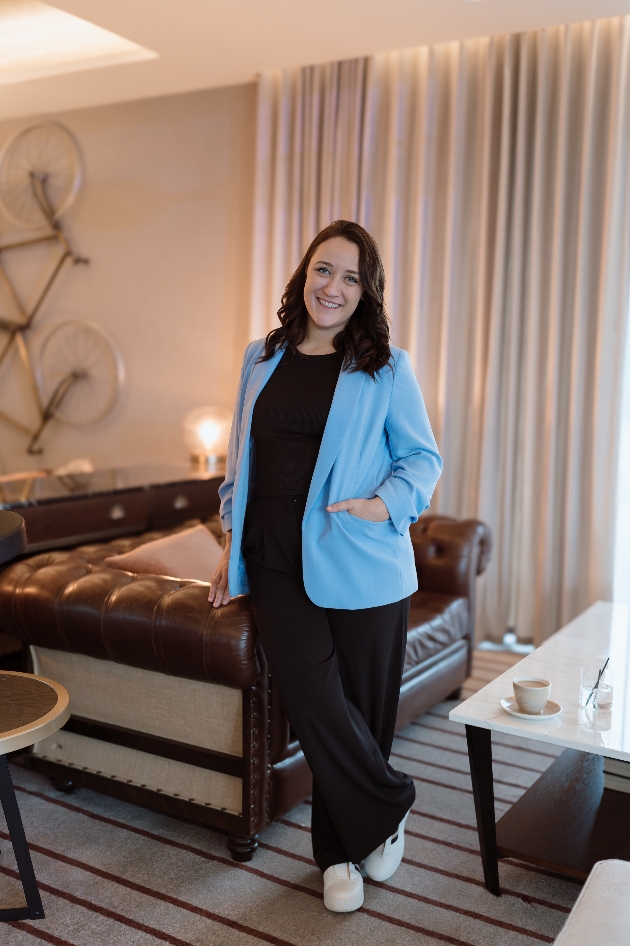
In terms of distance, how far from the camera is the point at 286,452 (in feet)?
6.21

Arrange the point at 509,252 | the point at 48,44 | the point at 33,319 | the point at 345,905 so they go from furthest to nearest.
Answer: the point at 33,319 < the point at 48,44 < the point at 509,252 < the point at 345,905

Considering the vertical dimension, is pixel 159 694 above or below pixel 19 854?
above

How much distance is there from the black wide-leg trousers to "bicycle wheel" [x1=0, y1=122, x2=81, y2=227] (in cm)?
413

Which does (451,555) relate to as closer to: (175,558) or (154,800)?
(175,558)

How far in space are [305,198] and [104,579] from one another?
2718mm

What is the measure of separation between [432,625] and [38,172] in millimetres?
4030

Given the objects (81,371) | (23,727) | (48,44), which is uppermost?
(48,44)

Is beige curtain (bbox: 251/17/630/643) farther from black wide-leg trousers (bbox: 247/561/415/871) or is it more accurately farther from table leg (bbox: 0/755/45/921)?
table leg (bbox: 0/755/45/921)

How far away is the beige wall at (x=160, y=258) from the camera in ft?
15.7

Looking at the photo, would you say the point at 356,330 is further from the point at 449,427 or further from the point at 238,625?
the point at 449,427

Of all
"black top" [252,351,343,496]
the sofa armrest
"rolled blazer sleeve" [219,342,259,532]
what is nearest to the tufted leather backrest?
"rolled blazer sleeve" [219,342,259,532]

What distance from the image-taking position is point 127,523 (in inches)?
129

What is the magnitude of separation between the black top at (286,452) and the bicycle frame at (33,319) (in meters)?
3.76

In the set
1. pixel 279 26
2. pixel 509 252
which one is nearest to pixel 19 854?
pixel 509 252
